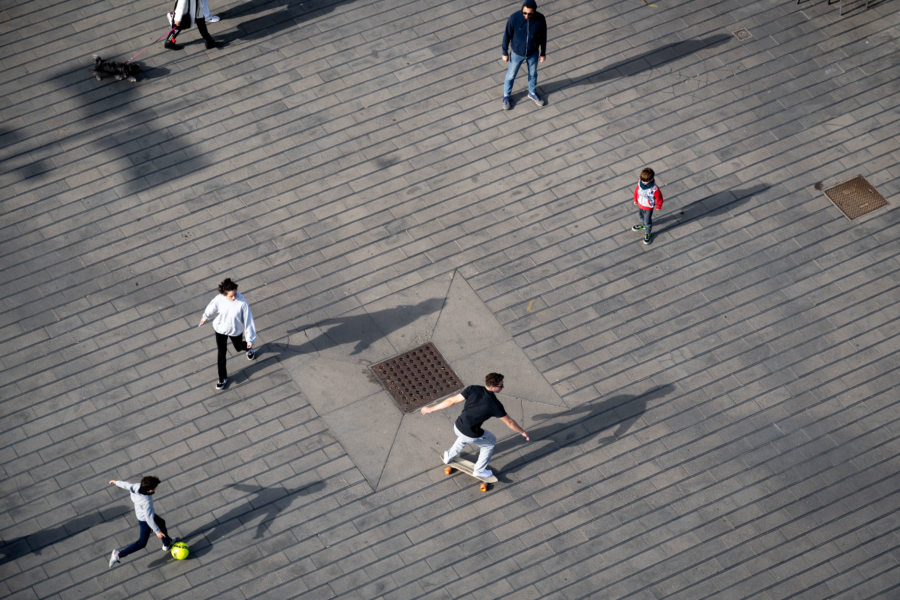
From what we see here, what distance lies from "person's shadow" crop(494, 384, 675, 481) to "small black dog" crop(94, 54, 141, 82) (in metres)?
7.71

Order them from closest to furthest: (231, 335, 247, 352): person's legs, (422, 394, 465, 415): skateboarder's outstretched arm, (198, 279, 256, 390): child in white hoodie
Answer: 1. (422, 394, 465, 415): skateboarder's outstretched arm
2. (198, 279, 256, 390): child in white hoodie
3. (231, 335, 247, 352): person's legs

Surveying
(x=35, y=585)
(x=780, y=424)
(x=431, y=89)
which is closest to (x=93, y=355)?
(x=35, y=585)

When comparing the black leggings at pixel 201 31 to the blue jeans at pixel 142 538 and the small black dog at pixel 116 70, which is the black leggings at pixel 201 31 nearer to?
the small black dog at pixel 116 70

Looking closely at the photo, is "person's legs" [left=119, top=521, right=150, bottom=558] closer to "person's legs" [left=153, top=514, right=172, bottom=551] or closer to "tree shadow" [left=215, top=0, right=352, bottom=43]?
"person's legs" [left=153, top=514, right=172, bottom=551]

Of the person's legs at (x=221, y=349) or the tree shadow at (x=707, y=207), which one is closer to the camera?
the person's legs at (x=221, y=349)

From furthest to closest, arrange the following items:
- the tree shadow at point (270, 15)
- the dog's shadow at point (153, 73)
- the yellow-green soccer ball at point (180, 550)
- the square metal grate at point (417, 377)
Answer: the tree shadow at point (270, 15) → the dog's shadow at point (153, 73) → the square metal grate at point (417, 377) → the yellow-green soccer ball at point (180, 550)

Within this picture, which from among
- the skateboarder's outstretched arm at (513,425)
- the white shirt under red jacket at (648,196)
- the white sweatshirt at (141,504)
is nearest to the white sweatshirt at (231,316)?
the white sweatshirt at (141,504)

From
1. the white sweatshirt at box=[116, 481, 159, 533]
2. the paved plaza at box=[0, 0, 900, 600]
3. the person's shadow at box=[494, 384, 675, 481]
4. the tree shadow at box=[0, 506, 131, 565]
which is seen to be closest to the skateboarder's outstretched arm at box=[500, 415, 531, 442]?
the person's shadow at box=[494, 384, 675, 481]

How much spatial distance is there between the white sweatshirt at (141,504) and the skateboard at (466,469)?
3.25m

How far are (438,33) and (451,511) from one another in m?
7.49

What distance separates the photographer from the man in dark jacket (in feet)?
43.8

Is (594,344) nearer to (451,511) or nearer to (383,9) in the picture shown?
(451,511)

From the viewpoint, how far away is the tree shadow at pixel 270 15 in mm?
15039

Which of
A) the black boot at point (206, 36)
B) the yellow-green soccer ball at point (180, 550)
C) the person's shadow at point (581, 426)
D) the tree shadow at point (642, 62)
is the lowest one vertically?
the person's shadow at point (581, 426)
